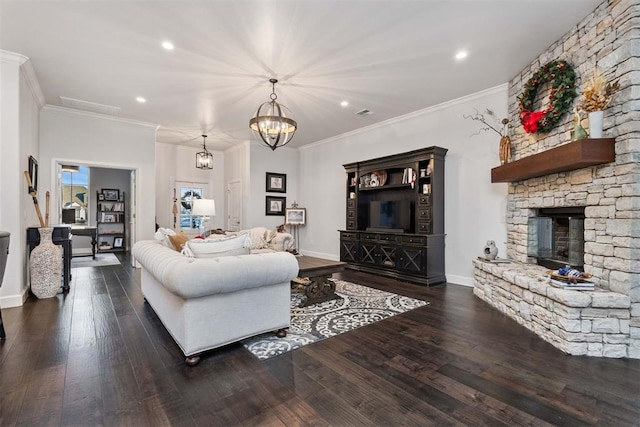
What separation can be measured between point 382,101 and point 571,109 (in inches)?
99.9

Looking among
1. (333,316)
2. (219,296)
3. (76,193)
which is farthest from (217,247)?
(76,193)

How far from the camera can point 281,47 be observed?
3.39 metres

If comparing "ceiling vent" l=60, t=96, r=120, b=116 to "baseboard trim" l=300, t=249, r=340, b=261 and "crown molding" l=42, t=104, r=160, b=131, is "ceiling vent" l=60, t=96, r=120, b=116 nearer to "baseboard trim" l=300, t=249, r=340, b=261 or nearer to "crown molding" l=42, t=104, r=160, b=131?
"crown molding" l=42, t=104, r=160, b=131

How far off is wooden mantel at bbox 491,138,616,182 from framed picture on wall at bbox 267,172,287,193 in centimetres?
555

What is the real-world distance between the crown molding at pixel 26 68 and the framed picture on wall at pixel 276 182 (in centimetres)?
451

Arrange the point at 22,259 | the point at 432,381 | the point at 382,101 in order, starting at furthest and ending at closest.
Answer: the point at 382,101, the point at 22,259, the point at 432,381

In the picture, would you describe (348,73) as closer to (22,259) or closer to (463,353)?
(463,353)

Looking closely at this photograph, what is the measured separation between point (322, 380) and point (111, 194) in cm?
972

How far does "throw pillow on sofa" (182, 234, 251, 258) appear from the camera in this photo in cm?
262

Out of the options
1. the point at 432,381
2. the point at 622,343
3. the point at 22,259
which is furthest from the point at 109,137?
the point at 622,343

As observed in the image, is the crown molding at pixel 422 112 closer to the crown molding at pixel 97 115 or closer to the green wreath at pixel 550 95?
the green wreath at pixel 550 95

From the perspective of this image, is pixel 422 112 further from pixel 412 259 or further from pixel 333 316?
pixel 333 316

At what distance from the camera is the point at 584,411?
1.79m

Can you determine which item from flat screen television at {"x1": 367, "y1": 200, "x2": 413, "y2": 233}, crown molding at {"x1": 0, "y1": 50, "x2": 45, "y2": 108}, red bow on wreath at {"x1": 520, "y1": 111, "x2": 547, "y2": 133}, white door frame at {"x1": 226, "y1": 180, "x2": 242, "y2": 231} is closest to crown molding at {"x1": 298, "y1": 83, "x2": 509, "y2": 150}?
red bow on wreath at {"x1": 520, "y1": 111, "x2": 547, "y2": 133}
